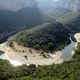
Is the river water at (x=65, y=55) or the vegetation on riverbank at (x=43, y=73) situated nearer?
the vegetation on riverbank at (x=43, y=73)

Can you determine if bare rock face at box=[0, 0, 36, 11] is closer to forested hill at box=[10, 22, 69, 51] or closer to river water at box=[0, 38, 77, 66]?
forested hill at box=[10, 22, 69, 51]

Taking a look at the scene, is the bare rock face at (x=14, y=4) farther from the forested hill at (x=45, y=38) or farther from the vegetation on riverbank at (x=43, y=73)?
the vegetation on riverbank at (x=43, y=73)

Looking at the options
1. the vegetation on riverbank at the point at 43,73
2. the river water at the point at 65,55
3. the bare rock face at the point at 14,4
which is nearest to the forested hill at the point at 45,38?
the river water at the point at 65,55

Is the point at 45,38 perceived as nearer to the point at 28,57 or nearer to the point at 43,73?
the point at 28,57

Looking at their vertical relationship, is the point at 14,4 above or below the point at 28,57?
above

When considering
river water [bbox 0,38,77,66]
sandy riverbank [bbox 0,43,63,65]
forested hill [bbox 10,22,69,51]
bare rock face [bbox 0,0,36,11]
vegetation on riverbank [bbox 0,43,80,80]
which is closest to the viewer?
vegetation on riverbank [bbox 0,43,80,80]

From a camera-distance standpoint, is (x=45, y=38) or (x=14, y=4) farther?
(x=14, y=4)

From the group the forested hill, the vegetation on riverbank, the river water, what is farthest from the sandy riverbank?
the vegetation on riverbank

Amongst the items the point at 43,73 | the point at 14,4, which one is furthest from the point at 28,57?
the point at 14,4

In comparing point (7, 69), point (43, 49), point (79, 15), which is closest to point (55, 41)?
point (43, 49)
